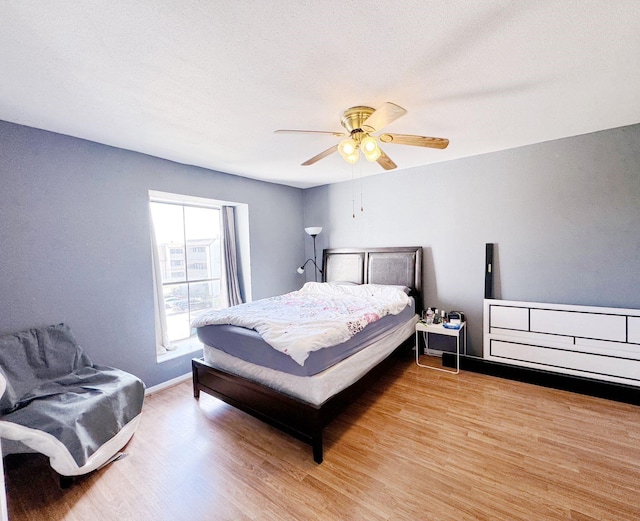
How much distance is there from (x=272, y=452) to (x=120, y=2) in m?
2.69

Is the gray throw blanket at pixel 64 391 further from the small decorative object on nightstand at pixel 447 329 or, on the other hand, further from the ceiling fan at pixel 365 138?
the small decorative object on nightstand at pixel 447 329

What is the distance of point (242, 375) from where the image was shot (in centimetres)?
Answer: 243

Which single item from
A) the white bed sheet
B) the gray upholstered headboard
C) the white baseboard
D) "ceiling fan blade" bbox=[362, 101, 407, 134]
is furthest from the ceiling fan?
the white baseboard

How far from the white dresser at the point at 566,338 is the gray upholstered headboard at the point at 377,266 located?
933 millimetres

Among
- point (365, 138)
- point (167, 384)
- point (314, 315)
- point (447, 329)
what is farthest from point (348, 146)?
point (167, 384)

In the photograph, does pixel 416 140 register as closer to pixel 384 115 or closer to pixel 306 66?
pixel 384 115

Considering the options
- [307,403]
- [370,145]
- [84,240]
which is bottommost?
[307,403]

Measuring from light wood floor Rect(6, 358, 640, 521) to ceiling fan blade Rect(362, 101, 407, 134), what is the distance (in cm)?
229

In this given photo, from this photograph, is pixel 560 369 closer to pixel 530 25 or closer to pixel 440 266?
pixel 440 266

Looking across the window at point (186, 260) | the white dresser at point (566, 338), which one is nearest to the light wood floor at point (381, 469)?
the white dresser at point (566, 338)

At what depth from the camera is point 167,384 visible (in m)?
3.19

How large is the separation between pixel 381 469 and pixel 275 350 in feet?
3.48

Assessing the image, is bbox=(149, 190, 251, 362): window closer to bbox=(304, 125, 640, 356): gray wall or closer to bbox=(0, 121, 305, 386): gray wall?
bbox=(0, 121, 305, 386): gray wall

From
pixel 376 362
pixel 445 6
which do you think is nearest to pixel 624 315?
pixel 376 362
